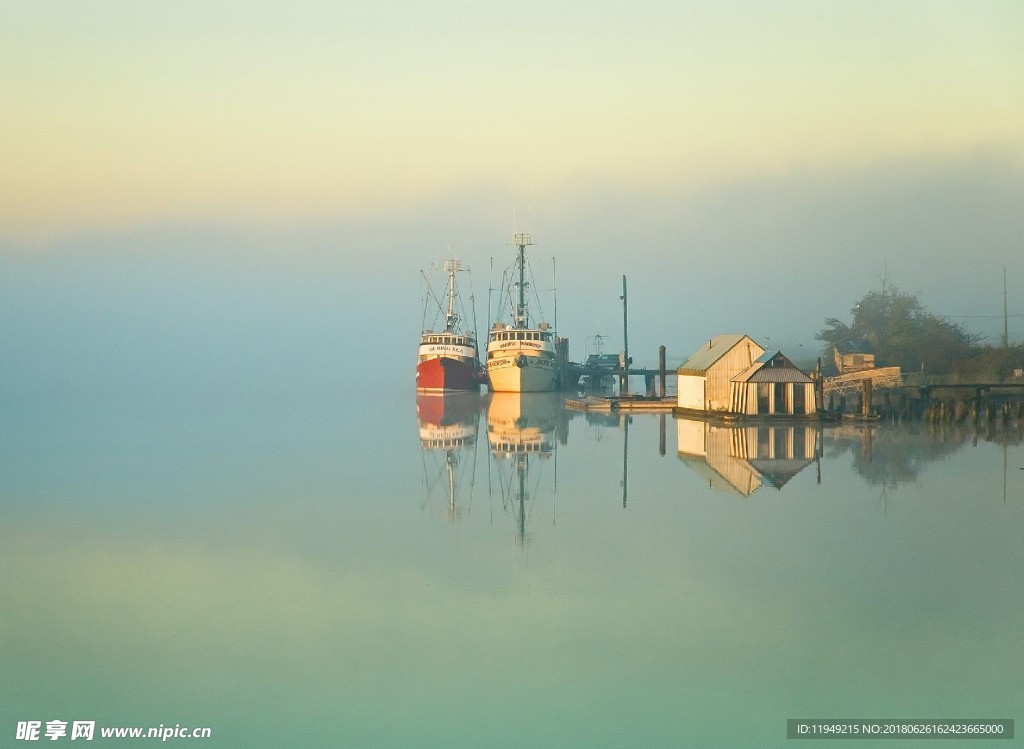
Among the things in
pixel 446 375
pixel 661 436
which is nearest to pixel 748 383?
pixel 661 436

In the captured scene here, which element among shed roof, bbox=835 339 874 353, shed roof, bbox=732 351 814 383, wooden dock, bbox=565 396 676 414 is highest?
A: shed roof, bbox=835 339 874 353

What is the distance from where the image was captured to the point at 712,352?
43.8 m

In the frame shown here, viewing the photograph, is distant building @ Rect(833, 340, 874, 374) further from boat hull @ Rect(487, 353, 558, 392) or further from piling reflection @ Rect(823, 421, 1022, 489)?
boat hull @ Rect(487, 353, 558, 392)

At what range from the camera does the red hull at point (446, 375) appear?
7406cm

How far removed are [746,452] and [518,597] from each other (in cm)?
1752

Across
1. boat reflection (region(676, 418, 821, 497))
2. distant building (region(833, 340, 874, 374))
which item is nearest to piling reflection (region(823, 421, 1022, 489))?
boat reflection (region(676, 418, 821, 497))

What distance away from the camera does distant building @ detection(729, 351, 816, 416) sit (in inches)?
1594

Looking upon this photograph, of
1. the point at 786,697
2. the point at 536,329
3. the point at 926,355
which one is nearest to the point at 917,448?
the point at 786,697

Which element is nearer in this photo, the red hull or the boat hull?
the boat hull

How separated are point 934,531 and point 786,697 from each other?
927cm

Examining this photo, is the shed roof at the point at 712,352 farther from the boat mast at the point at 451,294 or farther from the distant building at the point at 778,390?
the boat mast at the point at 451,294

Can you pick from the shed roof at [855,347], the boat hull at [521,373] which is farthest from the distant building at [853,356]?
the boat hull at [521,373]

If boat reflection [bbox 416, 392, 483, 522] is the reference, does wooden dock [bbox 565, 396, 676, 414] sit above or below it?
above

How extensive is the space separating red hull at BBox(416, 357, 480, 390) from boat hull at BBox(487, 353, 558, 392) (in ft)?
9.86
